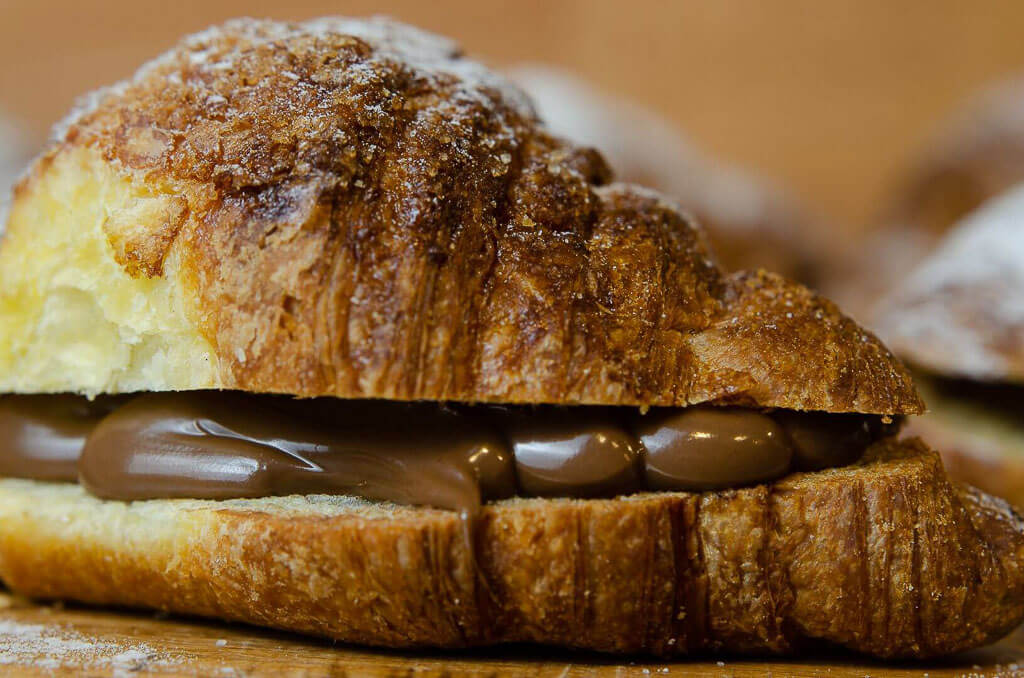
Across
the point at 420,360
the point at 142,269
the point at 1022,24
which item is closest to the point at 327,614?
the point at 420,360

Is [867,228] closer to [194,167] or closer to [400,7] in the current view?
[400,7]

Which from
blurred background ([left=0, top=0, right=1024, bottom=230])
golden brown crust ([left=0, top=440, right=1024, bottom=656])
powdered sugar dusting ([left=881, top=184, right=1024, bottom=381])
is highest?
blurred background ([left=0, top=0, right=1024, bottom=230])

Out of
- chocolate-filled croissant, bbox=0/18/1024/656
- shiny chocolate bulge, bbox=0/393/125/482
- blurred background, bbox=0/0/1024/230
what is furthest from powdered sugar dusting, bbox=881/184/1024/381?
blurred background, bbox=0/0/1024/230

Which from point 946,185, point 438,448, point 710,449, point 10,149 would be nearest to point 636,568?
point 710,449

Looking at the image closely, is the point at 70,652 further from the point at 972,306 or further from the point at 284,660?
the point at 972,306

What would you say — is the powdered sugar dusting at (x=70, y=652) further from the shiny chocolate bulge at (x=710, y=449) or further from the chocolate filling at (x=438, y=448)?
the shiny chocolate bulge at (x=710, y=449)

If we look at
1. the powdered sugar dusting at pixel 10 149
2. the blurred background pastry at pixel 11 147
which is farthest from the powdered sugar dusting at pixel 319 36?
the blurred background pastry at pixel 11 147

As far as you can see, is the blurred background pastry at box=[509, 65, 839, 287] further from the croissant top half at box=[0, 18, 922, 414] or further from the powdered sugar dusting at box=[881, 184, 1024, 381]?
the croissant top half at box=[0, 18, 922, 414]
